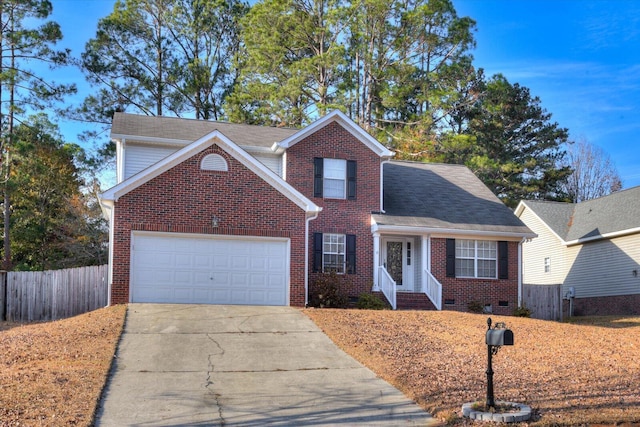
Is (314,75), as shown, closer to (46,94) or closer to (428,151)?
(428,151)

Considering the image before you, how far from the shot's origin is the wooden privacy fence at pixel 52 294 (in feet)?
68.8

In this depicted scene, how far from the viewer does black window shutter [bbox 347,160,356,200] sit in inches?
892

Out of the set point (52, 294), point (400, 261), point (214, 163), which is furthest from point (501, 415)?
point (52, 294)

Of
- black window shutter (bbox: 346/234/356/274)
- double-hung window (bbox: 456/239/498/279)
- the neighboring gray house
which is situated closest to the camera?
black window shutter (bbox: 346/234/356/274)

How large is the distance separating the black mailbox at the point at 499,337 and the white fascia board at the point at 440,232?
42.4 ft

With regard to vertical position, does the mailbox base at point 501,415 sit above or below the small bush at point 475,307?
below

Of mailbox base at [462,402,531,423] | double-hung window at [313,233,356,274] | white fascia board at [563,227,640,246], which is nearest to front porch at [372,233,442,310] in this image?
double-hung window at [313,233,356,274]

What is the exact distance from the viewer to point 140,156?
21.5 metres

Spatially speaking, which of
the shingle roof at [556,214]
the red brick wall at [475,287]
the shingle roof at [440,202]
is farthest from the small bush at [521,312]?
the shingle roof at [556,214]

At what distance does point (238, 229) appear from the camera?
19.0 m

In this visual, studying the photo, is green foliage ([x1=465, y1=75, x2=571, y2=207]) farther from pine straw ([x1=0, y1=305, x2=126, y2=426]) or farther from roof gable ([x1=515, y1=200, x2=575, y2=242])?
pine straw ([x1=0, y1=305, x2=126, y2=426])

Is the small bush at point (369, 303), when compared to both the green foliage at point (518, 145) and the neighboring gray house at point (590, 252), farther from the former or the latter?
the green foliage at point (518, 145)

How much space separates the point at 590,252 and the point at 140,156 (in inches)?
740

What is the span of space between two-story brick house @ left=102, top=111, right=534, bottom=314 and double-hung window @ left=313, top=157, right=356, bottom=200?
34 millimetres
